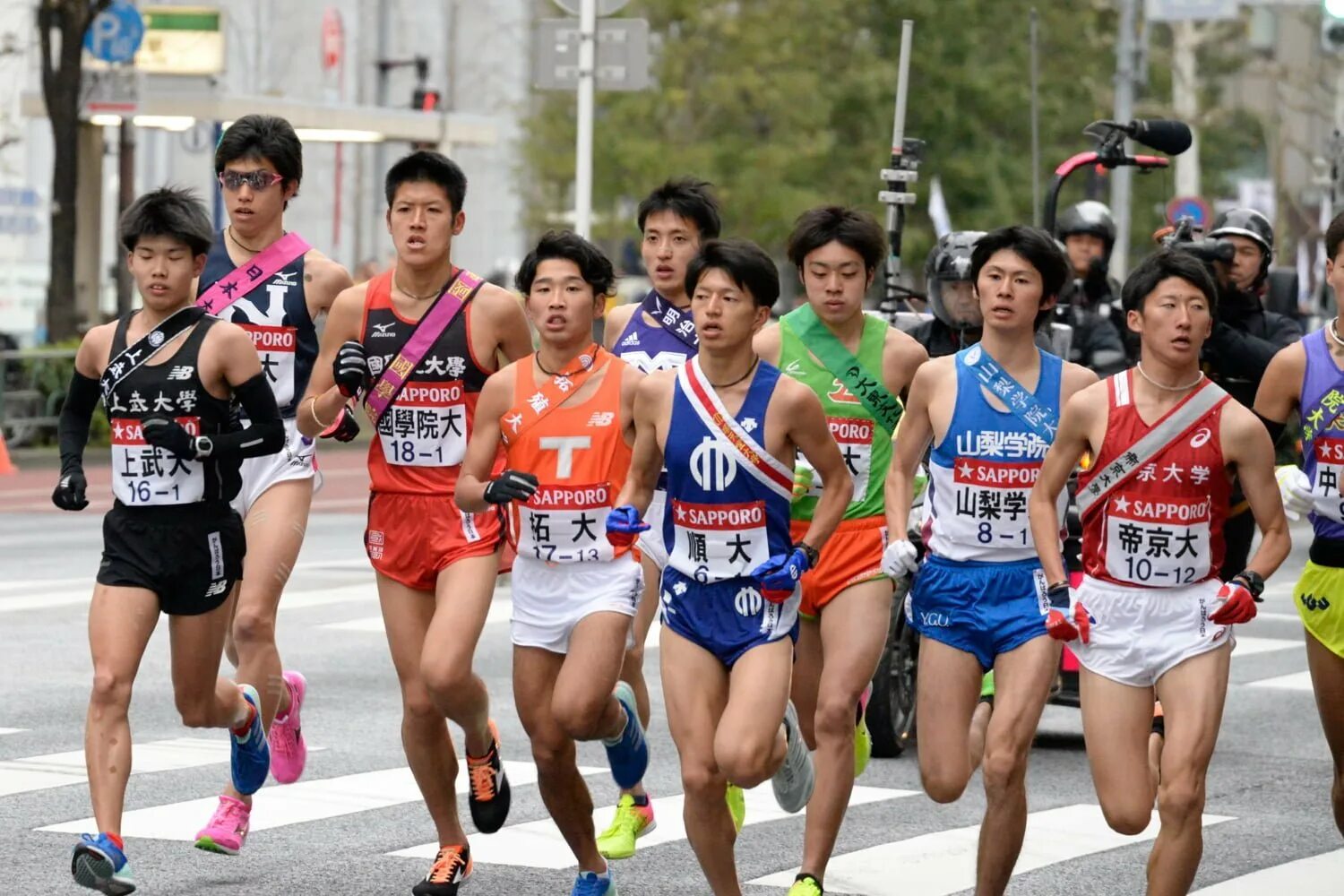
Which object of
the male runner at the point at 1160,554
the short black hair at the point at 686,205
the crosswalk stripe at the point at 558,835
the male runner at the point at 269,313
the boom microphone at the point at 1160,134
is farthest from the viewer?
the boom microphone at the point at 1160,134

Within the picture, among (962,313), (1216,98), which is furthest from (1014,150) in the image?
(962,313)

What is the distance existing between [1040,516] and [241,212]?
10.5 feet

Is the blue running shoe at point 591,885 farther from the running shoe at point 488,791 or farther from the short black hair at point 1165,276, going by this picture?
the short black hair at point 1165,276

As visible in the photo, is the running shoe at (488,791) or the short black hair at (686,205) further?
the short black hair at (686,205)

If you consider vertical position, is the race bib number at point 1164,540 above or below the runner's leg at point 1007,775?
above

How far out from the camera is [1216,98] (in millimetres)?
67062

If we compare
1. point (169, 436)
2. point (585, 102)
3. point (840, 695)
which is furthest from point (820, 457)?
point (585, 102)

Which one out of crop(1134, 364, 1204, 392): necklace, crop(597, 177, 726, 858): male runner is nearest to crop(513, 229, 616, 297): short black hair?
crop(597, 177, 726, 858): male runner

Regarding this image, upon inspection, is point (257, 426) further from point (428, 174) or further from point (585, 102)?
point (585, 102)

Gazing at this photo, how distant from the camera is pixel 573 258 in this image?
A: 8.41m

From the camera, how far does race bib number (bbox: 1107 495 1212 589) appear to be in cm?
768

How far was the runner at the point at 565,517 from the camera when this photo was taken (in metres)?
8.12

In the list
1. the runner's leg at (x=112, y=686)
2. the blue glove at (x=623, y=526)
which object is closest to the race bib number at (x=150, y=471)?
the runner's leg at (x=112, y=686)

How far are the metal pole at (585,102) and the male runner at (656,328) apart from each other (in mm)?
11055
